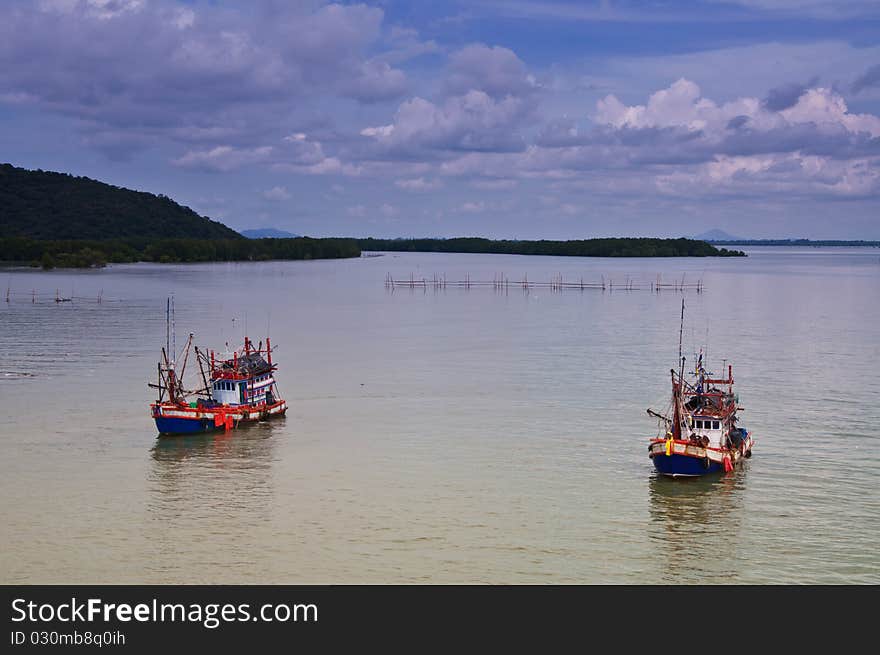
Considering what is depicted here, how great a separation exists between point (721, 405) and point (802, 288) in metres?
141

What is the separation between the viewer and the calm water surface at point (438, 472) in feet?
99.1

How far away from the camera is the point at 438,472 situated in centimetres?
4009

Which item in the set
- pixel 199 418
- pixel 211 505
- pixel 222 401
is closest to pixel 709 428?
pixel 211 505

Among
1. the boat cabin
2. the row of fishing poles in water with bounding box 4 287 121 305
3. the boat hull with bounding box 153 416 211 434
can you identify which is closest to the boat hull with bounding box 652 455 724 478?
the boat cabin

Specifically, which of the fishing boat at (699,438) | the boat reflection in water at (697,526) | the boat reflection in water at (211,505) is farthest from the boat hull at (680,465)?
the boat reflection in water at (211,505)

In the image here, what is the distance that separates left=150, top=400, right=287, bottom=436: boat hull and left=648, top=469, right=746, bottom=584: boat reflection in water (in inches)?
837

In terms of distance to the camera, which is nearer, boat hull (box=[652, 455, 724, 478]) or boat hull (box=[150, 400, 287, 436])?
boat hull (box=[652, 455, 724, 478])

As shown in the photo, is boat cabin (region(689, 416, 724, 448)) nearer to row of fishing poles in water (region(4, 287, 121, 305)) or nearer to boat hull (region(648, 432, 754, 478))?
boat hull (region(648, 432, 754, 478))

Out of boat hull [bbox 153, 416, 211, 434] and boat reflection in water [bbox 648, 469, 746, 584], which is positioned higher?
boat hull [bbox 153, 416, 211, 434]

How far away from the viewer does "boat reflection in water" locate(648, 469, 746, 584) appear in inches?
1173

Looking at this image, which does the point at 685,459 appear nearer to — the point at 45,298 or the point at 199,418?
the point at 199,418

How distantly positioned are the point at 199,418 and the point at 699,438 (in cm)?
2360

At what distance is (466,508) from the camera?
35219 millimetres
